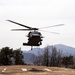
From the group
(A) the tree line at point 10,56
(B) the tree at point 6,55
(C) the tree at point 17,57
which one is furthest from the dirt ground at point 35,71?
(C) the tree at point 17,57

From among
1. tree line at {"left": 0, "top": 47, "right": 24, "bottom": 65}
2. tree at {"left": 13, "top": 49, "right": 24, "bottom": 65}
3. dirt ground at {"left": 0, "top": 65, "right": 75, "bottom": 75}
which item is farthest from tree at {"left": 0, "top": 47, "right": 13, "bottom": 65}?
dirt ground at {"left": 0, "top": 65, "right": 75, "bottom": 75}

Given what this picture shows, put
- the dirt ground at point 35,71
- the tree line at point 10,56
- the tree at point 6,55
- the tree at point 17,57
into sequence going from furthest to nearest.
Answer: the tree at point 17,57 < the tree line at point 10,56 < the tree at point 6,55 < the dirt ground at point 35,71

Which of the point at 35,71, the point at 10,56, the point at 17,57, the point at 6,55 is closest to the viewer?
the point at 35,71

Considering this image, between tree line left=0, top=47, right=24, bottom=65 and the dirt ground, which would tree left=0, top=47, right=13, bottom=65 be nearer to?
tree line left=0, top=47, right=24, bottom=65

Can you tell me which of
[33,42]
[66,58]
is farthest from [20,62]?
[33,42]

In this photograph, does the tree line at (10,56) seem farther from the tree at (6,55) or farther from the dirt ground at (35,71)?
the dirt ground at (35,71)

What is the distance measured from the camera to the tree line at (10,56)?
102m

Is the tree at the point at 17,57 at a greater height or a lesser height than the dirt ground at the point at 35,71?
greater

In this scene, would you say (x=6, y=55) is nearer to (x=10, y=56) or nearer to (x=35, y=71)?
(x=10, y=56)

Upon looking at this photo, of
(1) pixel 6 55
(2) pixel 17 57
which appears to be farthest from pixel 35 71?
(2) pixel 17 57

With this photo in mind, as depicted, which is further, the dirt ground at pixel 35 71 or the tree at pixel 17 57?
the tree at pixel 17 57

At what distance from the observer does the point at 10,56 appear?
4080 inches

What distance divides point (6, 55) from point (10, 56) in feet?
7.60

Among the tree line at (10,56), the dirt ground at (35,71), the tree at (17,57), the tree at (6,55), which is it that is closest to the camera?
the dirt ground at (35,71)
